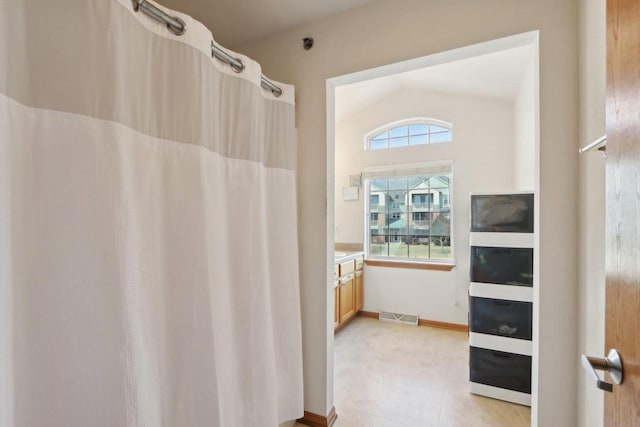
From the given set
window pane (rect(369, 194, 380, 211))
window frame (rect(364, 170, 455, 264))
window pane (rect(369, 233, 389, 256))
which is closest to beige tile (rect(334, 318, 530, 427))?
window frame (rect(364, 170, 455, 264))

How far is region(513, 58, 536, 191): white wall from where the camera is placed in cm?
217

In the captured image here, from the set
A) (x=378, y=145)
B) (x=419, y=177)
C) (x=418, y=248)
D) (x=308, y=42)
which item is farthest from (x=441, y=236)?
(x=308, y=42)

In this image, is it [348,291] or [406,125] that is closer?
[348,291]

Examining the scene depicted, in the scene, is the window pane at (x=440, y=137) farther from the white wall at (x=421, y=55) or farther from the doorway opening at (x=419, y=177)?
the white wall at (x=421, y=55)

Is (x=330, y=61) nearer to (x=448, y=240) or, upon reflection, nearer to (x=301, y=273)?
(x=301, y=273)

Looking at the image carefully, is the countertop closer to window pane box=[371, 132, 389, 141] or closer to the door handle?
window pane box=[371, 132, 389, 141]

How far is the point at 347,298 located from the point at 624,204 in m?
2.95

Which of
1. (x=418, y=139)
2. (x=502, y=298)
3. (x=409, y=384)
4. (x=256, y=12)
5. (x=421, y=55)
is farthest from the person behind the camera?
(x=418, y=139)

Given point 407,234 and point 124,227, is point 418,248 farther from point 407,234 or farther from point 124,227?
point 124,227

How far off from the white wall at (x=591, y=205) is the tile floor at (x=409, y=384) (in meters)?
0.86

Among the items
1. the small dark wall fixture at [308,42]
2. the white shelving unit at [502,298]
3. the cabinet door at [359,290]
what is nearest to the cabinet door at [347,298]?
the cabinet door at [359,290]

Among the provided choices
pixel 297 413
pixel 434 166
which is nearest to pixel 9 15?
pixel 297 413

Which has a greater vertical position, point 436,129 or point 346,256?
point 436,129

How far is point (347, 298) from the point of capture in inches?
130
